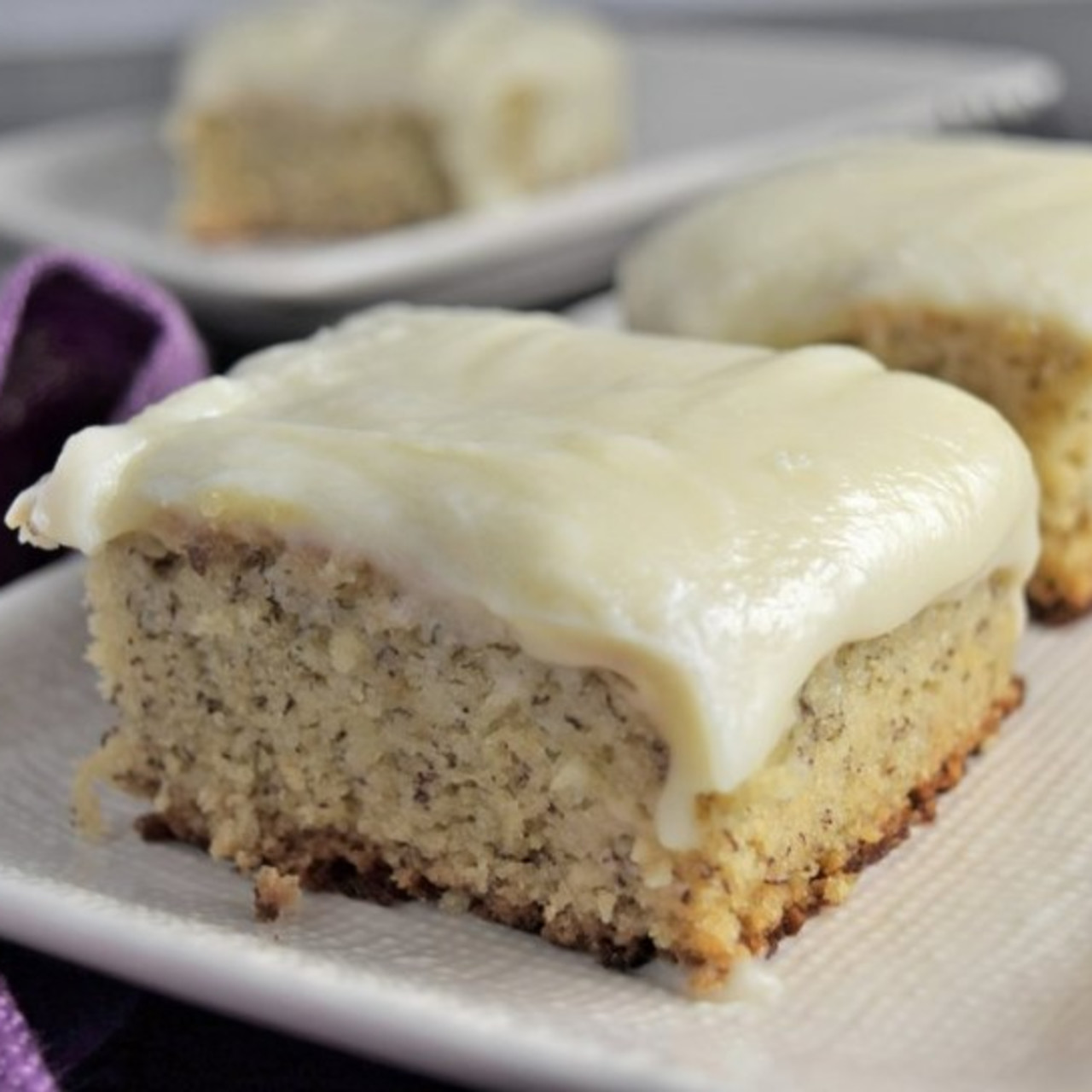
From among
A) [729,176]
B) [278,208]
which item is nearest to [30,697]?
[729,176]

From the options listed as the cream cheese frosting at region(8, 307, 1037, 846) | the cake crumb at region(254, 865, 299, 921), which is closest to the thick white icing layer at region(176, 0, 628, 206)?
the cream cheese frosting at region(8, 307, 1037, 846)

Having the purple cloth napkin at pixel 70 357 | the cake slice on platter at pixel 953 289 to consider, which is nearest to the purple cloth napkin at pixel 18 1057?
the purple cloth napkin at pixel 70 357

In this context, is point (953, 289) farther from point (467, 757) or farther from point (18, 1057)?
point (18, 1057)

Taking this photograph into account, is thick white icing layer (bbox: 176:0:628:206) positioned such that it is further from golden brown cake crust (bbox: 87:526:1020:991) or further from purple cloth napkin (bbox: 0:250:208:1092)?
golden brown cake crust (bbox: 87:526:1020:991)

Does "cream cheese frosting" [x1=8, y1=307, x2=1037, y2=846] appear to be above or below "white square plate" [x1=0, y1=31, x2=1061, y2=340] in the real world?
above

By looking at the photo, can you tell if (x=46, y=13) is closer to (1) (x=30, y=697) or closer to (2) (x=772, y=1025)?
(1) (x=30, y=697)

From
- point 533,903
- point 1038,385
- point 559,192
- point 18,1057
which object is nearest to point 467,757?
point 533,903
